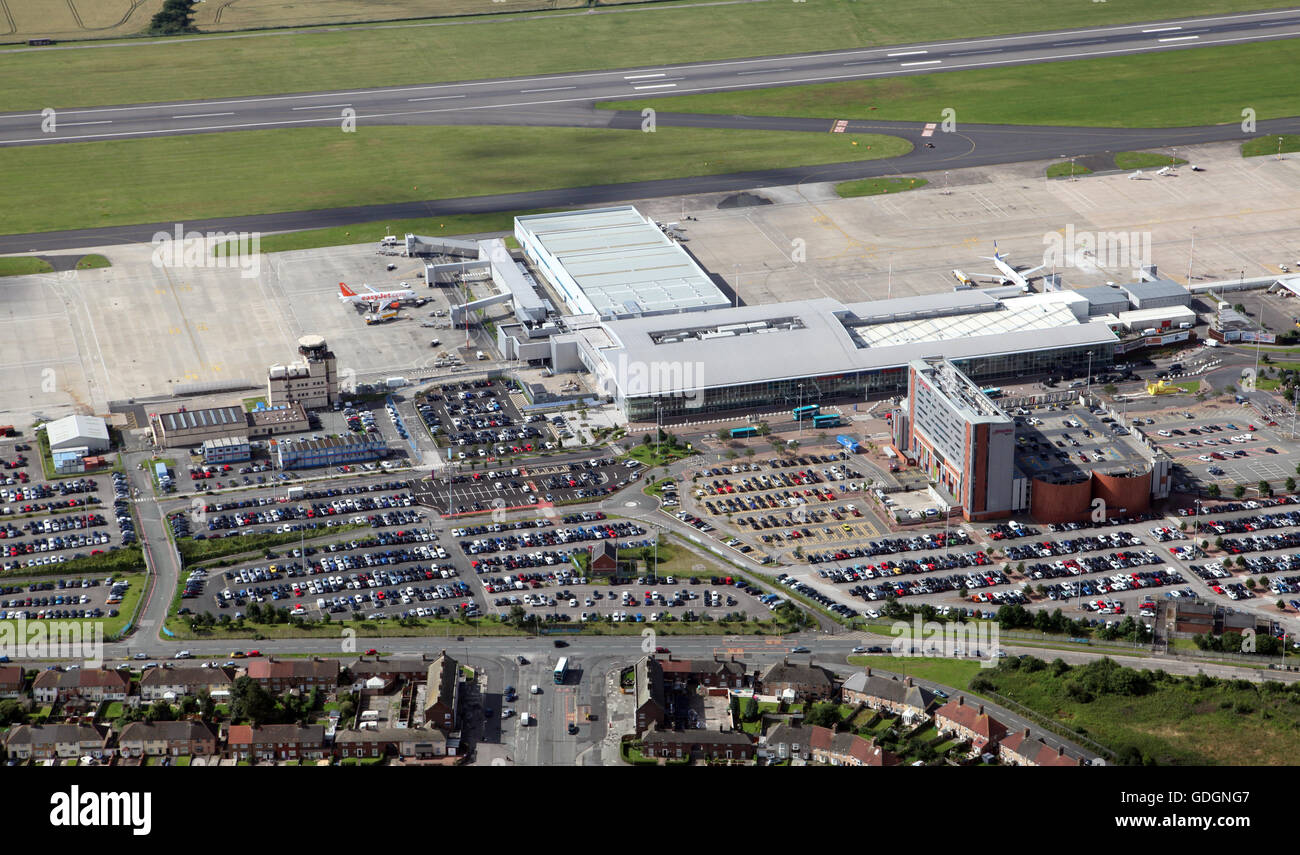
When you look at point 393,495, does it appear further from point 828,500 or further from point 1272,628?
point 1272,628

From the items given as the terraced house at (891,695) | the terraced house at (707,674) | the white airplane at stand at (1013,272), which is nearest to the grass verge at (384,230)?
the white airplane at stand at (1013,272)

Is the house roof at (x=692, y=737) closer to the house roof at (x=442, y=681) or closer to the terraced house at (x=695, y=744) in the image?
the terraced house at (x=695, y=744)

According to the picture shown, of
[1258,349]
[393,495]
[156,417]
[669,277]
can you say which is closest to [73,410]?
[156,417]

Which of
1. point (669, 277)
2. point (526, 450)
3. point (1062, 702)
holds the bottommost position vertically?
point (1062, 702)

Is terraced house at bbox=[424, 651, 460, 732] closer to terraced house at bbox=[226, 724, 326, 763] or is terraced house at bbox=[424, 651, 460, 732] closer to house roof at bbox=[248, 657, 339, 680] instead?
house roof at bbox=[248, 657, 339, 680]

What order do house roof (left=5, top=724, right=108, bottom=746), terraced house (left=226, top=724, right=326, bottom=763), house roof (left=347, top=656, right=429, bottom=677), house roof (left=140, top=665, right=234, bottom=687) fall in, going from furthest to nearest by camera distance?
house roof (left=347, top=656, right=429, bottom=677) < house roof (left=140, top=665, right=234, bottom=687) < terraced house (left=226, top=724, right=326, bottom=763) < house roof (left=5, top=724, right=108, bottom=746)

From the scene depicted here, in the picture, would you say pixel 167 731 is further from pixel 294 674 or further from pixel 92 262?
pixel 92 262

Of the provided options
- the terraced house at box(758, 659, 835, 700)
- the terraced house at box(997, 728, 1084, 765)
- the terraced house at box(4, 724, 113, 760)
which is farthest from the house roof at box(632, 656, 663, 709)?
the terraced house at box(4, 724, 113, 760)
